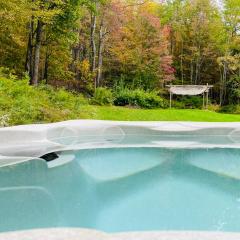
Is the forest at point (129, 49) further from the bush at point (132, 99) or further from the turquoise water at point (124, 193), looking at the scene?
the turquoise water at point (124, 193)

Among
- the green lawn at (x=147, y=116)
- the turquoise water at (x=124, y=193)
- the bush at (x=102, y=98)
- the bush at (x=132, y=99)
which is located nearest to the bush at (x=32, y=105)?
the green lawn at (x=147, y=116)

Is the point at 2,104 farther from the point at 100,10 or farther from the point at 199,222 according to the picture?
the point at 100,10

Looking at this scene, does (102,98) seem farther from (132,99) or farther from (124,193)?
(124,193)

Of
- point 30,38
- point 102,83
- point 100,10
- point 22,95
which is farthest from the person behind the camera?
point 102,83

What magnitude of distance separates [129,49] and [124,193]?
15026 millimetres

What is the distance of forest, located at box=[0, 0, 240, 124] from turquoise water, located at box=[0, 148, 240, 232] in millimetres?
6575

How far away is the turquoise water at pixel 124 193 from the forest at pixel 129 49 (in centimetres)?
658

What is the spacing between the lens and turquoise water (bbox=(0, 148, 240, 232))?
10.9 feet

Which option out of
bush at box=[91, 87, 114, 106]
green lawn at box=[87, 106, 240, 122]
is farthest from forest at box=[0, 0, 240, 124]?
green lawn at box=[87, 106, 240, 122]

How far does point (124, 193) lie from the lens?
432cm

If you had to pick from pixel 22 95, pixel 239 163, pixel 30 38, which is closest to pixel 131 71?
pixel 30 38

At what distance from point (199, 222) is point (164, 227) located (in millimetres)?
350

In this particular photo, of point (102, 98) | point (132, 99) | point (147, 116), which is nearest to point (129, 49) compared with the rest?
point (132, 99)

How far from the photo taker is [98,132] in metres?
7.90
